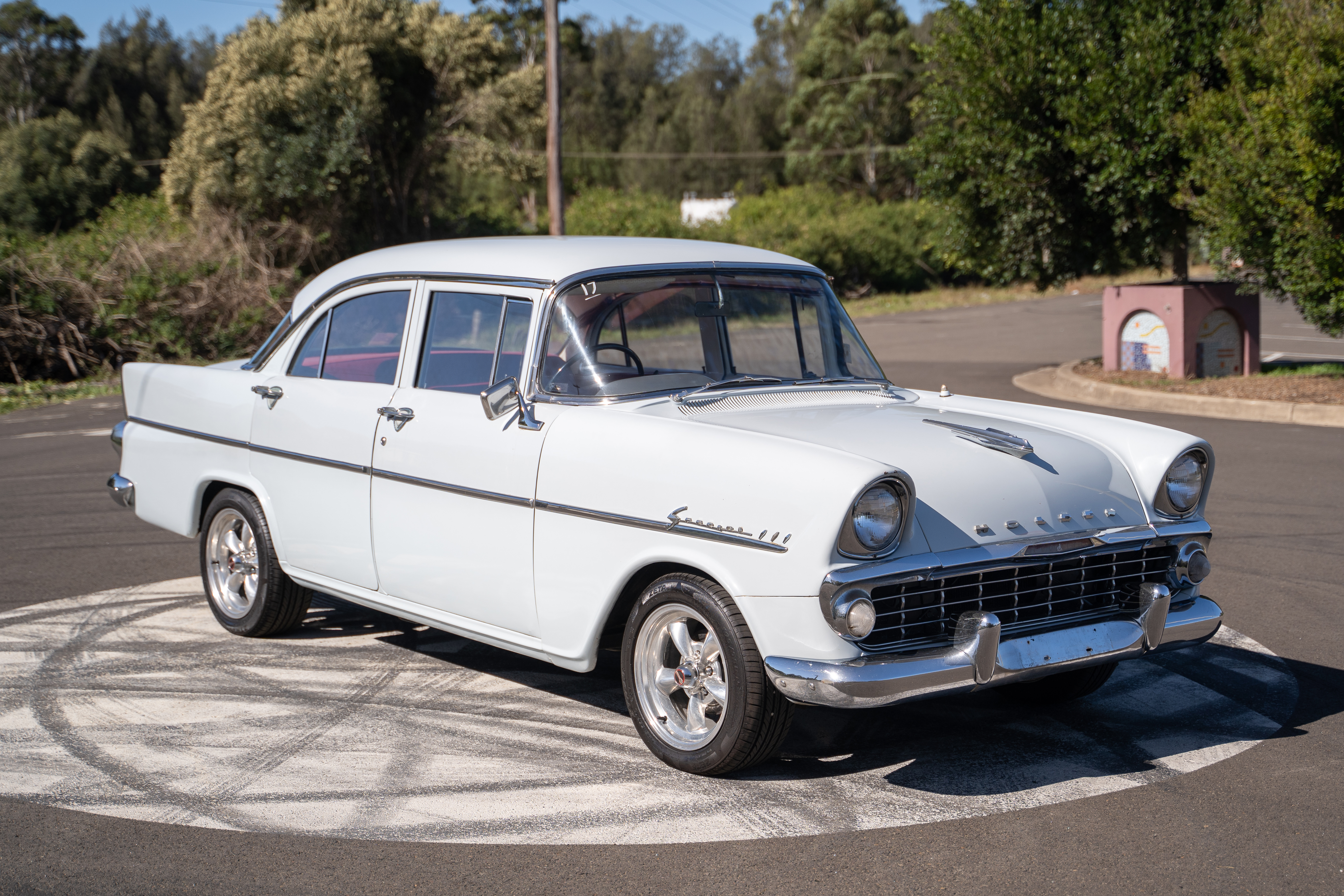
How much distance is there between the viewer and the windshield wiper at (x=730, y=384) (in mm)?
4551

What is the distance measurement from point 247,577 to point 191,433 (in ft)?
2.57

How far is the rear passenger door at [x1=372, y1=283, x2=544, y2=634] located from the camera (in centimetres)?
443

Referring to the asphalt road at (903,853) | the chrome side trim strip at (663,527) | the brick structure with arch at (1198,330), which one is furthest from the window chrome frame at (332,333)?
the brick structure with arch at (1198,330)

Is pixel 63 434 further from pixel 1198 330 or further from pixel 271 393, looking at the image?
pixel 1198 330

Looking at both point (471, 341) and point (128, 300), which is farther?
point (128, 300)

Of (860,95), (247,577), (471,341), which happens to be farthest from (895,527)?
(860,95)

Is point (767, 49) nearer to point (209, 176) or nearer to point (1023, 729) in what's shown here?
point (209, 176)

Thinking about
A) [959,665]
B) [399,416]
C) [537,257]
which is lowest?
[959,665]

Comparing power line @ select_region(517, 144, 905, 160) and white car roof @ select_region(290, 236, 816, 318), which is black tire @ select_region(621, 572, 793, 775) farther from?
power line @ select_region(517, 144, 905, 160)

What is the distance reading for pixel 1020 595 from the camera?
399cm

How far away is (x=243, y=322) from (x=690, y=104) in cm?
6227

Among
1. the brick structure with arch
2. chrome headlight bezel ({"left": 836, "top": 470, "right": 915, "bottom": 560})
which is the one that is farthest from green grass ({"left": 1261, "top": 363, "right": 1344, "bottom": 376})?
chrome headlight bezel ({"left": 836, "top": 470, "right": 915, "bottom": 560})

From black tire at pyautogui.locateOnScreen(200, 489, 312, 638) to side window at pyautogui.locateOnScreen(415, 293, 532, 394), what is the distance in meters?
1.30

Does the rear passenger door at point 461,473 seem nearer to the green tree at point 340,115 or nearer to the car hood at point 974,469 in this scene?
the car hood at point 974,469
